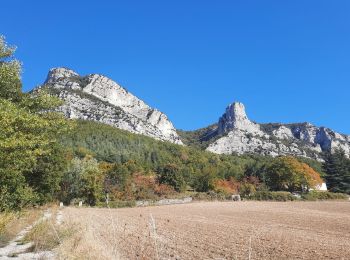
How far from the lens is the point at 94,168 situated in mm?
71438

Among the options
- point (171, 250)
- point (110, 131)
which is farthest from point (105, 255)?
point (110, 131)

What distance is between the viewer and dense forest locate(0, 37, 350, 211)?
1599 centimetres

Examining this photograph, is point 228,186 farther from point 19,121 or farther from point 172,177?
point 19,121

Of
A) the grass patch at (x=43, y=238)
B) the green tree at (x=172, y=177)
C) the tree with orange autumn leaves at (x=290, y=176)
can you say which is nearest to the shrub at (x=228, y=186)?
the tree with orange autumn leaves at (x=290, y=176)

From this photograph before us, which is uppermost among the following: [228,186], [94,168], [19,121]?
[228,186]

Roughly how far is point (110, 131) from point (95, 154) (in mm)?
50932

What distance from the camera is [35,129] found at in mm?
16562

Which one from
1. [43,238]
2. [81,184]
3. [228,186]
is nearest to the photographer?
[43,238]

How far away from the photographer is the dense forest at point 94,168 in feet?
52.5

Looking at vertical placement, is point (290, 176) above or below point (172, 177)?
above

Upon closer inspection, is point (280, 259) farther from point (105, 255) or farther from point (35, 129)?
point (35, 129)

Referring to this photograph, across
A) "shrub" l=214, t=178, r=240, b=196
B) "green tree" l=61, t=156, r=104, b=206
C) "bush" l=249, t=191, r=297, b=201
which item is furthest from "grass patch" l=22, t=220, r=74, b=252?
"shrub" l=214, t=178, r=240, b=196

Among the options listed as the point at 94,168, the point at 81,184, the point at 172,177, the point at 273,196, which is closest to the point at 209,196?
the point at 172,177

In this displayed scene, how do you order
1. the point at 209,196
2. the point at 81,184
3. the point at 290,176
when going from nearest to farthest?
the point at 81,184 < the point at 209,196 < the point at 290,176
